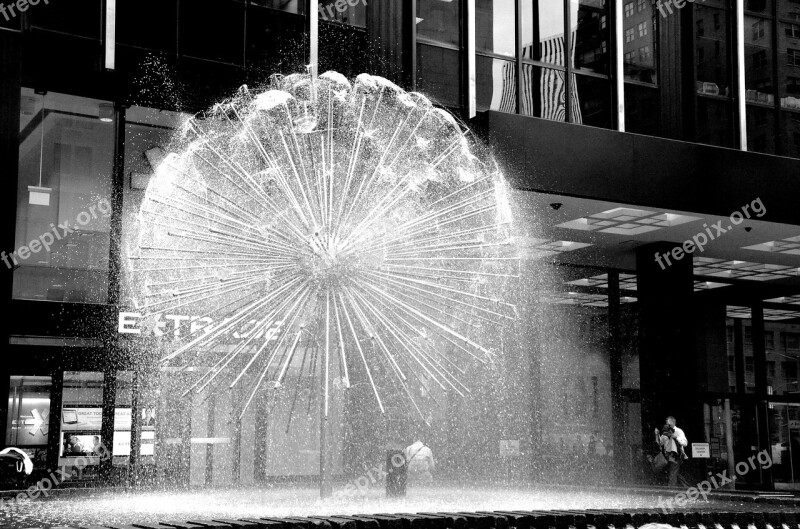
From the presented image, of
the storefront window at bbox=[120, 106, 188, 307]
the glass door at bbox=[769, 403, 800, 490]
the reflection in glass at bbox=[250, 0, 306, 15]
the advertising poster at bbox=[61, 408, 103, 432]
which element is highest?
the reflection in glass at bbox=[250, 0, 306, 15]

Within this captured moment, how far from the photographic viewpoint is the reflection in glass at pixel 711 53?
2439 centimetres

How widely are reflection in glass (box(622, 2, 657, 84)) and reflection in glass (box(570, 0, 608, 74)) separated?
1153mm

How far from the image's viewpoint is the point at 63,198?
58.7 ft

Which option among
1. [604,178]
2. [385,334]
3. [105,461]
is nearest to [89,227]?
[105,461]

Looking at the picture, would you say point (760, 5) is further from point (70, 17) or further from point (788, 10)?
point (70, 17)

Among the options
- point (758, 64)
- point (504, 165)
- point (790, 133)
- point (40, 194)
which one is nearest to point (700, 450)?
point (790, 133)

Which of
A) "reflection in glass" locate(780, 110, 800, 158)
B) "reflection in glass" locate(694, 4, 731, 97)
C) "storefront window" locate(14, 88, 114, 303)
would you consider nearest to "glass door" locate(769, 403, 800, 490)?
"reflection in glass" locate(780, 110, 800, 158)

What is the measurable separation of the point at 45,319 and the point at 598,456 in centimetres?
1557

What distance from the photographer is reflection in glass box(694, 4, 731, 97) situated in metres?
24.4

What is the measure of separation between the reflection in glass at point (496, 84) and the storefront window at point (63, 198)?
8057 millimetres

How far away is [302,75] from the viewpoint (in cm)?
1844

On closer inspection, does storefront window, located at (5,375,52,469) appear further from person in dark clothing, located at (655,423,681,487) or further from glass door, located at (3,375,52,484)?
person in dark clothing, located at (655,423,681,487)

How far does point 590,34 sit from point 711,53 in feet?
12.1

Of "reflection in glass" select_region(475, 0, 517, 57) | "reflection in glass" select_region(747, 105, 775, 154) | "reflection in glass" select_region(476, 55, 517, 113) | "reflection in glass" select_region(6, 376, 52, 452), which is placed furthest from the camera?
"reflection in glass" select_region(747, 105, 775, 154)
